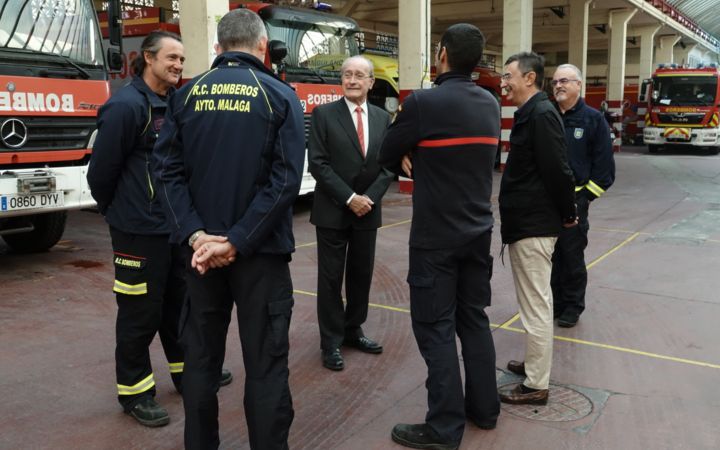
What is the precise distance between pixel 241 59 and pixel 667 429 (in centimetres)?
277

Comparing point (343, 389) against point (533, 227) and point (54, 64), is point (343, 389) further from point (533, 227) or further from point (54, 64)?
point (54, 64)

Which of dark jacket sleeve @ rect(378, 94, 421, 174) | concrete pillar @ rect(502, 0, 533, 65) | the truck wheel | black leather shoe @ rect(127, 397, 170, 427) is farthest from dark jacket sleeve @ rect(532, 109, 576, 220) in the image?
concrete pillar @ rect(502, 0, 533, 65)

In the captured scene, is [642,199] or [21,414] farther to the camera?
[642,199]

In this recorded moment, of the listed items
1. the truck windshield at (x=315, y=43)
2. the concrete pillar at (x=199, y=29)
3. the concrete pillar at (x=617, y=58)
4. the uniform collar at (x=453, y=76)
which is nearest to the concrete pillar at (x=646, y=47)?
the concrete pillar at (x=617, y=58)

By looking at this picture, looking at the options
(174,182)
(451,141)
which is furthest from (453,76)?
(174,182)

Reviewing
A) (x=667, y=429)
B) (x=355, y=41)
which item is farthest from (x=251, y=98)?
(x=355, y=41)

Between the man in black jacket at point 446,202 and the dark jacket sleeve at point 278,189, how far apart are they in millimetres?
672

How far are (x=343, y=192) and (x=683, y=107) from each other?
22.7 metres

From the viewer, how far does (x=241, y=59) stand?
273 cm

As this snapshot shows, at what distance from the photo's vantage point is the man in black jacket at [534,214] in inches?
145

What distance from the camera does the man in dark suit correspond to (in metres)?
4.33

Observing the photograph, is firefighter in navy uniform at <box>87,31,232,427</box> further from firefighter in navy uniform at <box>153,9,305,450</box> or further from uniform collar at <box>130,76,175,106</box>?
firefighter in navy uniform at <box>153,9,305,450</box>

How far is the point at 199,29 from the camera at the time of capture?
27.9 ft

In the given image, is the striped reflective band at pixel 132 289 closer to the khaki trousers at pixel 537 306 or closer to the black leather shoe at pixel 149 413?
the black leather shoe at pixel 149 413
